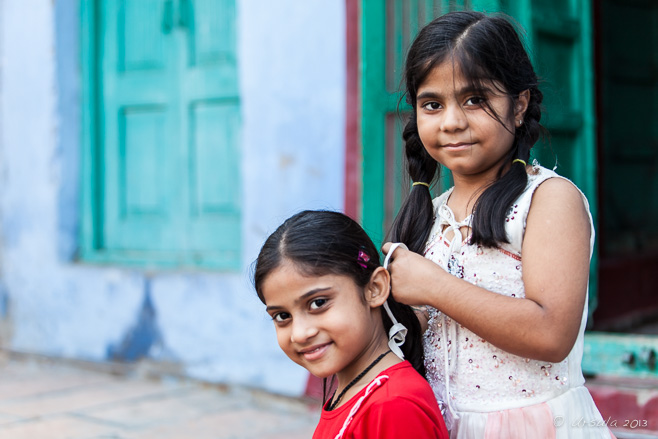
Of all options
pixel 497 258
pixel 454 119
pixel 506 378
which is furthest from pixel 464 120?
pixel 506 378

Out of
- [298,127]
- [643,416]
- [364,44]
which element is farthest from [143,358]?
[643,416]

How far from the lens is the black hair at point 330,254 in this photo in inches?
58.2

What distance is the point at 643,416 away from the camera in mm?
2762

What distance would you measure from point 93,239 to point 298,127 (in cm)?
171

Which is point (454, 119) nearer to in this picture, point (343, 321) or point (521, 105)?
point (521, 105)

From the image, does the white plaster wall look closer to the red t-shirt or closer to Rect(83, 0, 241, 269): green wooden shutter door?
Rect(83, 0, 241, 269): green wooden shutter door

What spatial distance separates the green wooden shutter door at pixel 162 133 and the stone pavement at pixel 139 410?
705mm

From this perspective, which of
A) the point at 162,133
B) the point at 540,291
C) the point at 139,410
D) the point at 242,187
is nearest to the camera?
the point at 540,291

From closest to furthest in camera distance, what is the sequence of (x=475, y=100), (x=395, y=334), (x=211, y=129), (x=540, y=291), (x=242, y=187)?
1. (x=540, y=291)
2. (x=475, y=100)
3. (x=395, y=334)
4. (x=242, y=187)
5. (x=211, y=129)

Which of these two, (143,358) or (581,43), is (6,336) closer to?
(143,358)

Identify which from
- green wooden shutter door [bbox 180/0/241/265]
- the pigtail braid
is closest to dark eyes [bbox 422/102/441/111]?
the pigtail braid

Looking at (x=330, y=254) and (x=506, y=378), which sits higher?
(x=330, y=254)

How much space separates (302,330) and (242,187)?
2.54m

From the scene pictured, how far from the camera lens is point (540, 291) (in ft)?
4.35
